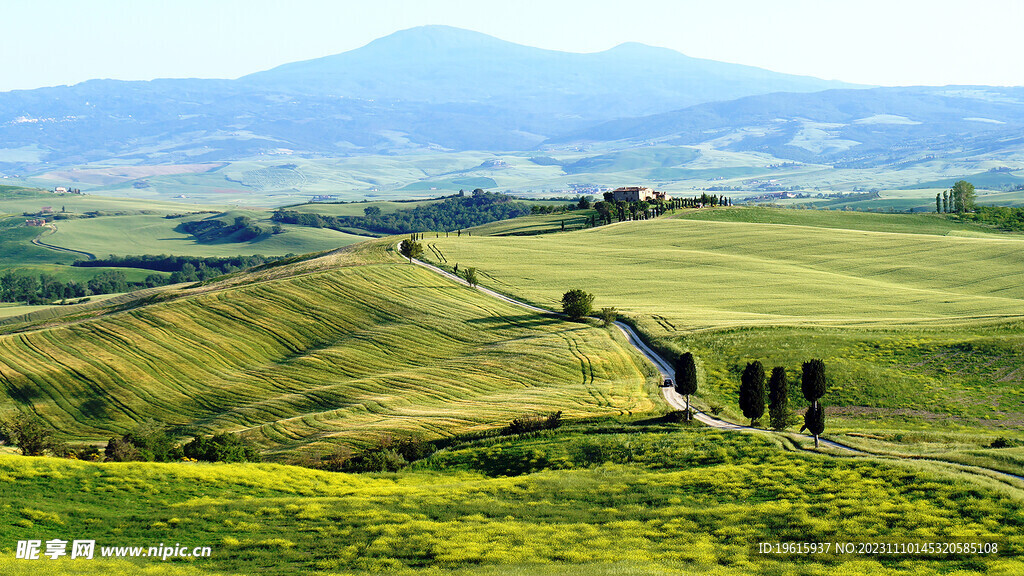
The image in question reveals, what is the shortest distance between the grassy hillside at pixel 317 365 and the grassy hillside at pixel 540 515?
49.0ft

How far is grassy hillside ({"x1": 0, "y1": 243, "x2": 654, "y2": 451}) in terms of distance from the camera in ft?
205

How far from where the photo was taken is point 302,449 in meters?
55.7

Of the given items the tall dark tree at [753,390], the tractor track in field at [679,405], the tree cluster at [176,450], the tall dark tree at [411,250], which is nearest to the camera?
the tractor track in field at [679,405]

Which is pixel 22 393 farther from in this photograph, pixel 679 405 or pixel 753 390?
pixel 753 390

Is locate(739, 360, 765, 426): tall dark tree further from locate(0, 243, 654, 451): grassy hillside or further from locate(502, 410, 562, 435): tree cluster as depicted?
locate(502, 410, 562, 435): tree cluster

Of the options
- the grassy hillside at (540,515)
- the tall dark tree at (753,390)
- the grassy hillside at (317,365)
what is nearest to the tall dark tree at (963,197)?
the grassy hillside at (317,365)

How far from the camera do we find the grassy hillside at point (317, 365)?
205ft

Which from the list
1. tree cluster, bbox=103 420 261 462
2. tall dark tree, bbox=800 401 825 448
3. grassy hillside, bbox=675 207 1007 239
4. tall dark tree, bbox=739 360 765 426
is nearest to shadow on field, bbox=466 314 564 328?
tree cluster, bbox=103 420 261 462

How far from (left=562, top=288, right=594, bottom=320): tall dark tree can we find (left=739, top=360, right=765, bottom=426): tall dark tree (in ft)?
114

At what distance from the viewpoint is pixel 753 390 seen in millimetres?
51844

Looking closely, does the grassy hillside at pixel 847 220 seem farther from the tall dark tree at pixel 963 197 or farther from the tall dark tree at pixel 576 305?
the tall dark tree at pixel 576 305

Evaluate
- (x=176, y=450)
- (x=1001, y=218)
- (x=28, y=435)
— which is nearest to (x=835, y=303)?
(x=176, y=450)

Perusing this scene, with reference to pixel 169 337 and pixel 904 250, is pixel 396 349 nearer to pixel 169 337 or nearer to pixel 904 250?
pixel 169 337

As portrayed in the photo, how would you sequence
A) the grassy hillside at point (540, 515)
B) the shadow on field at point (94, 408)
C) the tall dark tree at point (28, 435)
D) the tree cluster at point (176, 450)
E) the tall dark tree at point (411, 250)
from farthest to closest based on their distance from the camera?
the tall dark tree at point (411, 250)
the shadow on field at point (94, 408)
the tall dark tree at point (28, 435)
the tree cluster at point (176, 450)
the grassy hillside at point (540, 515)
